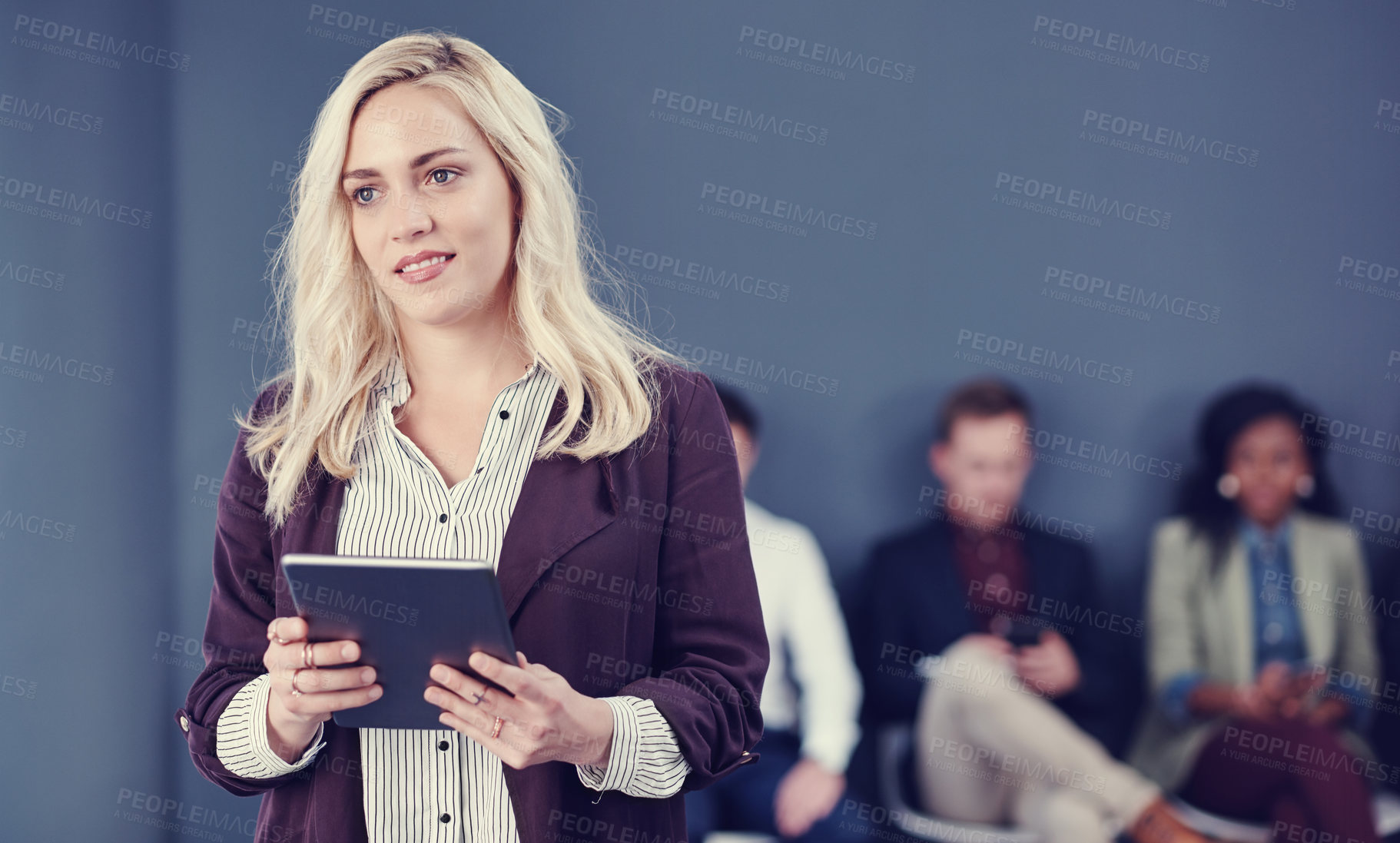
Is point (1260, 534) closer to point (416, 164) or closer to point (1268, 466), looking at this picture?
point (1268, 466)

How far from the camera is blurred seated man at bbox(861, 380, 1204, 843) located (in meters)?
3.51

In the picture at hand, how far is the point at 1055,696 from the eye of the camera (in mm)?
3660

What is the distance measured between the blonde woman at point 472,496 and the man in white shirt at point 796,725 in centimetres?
209

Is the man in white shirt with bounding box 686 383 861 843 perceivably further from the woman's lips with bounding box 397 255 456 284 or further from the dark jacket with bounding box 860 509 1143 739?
the woman's lips with bounding box 397 255 456 284

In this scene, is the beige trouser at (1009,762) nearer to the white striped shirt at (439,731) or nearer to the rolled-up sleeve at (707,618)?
the rolled-up sleeve at (707,618)

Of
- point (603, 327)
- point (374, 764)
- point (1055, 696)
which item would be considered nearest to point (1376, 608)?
point (1055, 696)

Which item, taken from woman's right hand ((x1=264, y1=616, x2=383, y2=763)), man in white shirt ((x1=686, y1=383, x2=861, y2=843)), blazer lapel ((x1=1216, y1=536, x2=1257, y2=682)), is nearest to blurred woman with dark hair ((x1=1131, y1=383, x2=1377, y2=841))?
blazer lapel ((x1=1216, y1=536, x2=1257, y2=682))

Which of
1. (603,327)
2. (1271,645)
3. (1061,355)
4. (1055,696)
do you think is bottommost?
(1055,696)

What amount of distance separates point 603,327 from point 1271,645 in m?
3.13

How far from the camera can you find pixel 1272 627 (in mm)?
3553

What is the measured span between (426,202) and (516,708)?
0.61 m

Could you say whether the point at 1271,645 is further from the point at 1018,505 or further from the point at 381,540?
the point at 381,540

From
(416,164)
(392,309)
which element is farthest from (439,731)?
(416,164)

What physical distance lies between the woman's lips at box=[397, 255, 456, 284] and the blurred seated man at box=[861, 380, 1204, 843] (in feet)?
9.13
